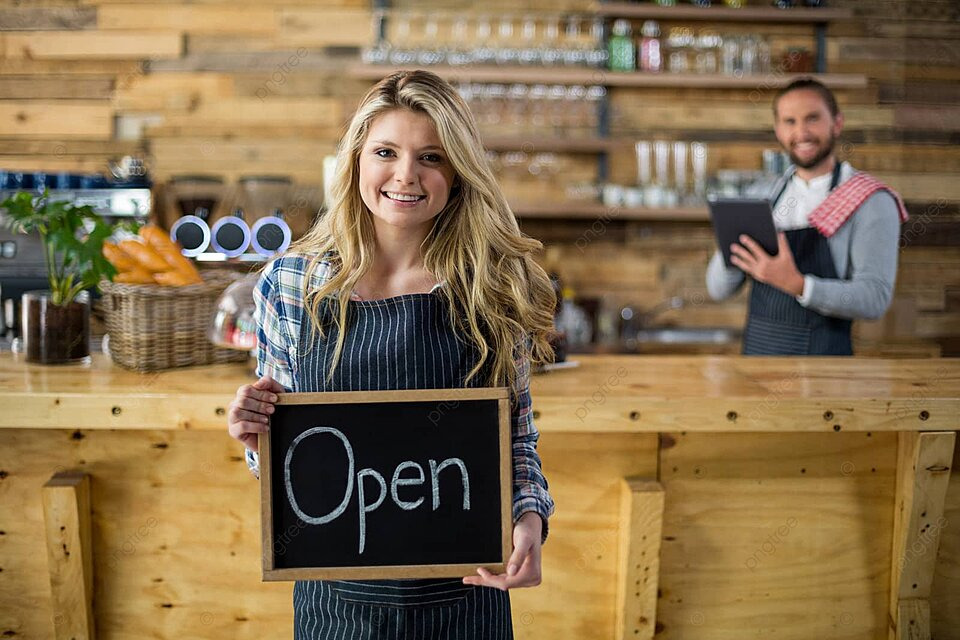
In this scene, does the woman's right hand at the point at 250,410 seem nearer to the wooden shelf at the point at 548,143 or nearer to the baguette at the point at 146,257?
the baguette at the point at 146,257

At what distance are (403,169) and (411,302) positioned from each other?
0.20m

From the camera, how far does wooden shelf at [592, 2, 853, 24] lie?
13.8ft

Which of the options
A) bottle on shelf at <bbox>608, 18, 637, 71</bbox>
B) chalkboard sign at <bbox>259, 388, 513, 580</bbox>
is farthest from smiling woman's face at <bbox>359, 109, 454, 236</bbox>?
bottle on shelf at <bbox>608, 18, 637, 71</bbox>

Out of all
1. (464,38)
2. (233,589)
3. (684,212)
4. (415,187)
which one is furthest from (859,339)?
(415,187)

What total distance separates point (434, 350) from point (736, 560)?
111 centimetres

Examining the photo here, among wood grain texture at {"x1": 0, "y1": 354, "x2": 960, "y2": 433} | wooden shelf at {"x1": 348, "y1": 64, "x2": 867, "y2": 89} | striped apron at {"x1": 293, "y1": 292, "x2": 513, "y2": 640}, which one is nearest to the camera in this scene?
striped apron at {"x1": 293, "y1": 292, "x2": 513, "y2": 640}

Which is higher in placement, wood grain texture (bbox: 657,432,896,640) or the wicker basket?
the wicker basket

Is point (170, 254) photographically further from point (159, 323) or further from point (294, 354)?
point (294, 354)

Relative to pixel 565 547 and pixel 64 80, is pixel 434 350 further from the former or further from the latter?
pixel 64 80

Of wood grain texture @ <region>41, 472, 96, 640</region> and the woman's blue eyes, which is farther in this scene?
wood grain texture @ <region>41, 472, 96, 640</region>

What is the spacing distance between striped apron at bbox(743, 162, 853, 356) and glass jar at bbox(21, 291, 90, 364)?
1.97m

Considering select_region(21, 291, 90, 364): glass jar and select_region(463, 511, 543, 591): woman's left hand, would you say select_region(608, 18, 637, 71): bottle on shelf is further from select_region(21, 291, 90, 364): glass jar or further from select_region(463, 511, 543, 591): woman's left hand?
select_region(463, 511, 543, 591): woman's left hand

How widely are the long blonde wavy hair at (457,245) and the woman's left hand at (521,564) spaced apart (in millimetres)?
212

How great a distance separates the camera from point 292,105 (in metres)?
4.50
